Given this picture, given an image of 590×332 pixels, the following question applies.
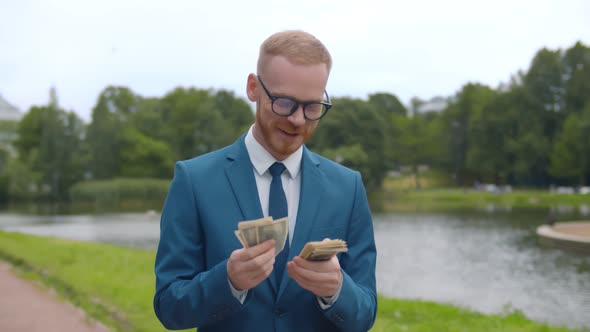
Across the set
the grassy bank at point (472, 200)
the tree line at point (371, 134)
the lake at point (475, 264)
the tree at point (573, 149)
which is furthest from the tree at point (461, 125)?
the lake at point (475, 264)

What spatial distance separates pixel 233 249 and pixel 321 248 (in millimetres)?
482

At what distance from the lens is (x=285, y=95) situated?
2127 mm

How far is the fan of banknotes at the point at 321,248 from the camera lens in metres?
1.79

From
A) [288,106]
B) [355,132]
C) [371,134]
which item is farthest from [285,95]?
[371,134]

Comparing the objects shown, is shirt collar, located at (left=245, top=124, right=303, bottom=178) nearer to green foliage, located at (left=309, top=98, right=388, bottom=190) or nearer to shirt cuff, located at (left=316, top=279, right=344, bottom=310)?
shirt cuff, located at (left=316, top=279, right=344, bottom=310)

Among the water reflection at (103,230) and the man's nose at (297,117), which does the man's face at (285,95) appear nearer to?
the man's nose at (297,117)

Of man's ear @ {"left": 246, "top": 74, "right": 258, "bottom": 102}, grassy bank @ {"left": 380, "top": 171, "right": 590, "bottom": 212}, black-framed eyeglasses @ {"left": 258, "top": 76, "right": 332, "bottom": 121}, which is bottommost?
grassy bank @ {"left": 380, "top": 171, "right": 590, "bottom": 212}

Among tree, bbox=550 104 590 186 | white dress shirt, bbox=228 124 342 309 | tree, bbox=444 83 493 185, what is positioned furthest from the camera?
tree, bbox=444 83 493 185

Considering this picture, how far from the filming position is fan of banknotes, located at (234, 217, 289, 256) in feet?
5.72

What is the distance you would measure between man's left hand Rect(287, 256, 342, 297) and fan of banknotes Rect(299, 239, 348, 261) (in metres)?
0.04

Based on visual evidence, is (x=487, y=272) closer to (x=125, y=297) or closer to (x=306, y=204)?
(x=125, y=297)

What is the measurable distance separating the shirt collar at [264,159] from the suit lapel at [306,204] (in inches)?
1.2

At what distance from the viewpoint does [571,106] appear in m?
55.8

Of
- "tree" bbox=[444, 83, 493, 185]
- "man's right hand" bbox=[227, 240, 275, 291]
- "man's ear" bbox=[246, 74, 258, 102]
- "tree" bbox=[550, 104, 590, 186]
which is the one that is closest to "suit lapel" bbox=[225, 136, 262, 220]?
"man's ear" bbox=[246, 74, 258, 102]
